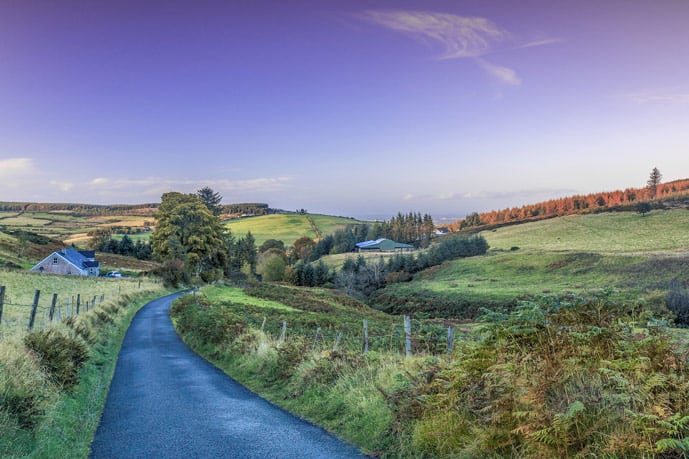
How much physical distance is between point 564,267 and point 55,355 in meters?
71.6

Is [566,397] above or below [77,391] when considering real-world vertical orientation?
above

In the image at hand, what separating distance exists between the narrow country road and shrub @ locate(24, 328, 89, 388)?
119 centimetres

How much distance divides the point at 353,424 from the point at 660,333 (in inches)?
204

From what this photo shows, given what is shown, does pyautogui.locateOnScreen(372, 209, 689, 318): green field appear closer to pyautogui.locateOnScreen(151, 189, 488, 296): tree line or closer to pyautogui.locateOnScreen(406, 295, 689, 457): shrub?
pyautogui.locateOnScreen(151, 189, 488, 296): tree line

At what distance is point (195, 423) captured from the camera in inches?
365

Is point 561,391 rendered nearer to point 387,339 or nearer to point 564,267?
point 387,339

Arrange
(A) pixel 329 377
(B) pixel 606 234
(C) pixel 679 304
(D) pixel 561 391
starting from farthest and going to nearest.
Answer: (B) pixel 606 234 → (C) pixel 679 304 → (A) pixel 329 377 → (D) pixel 561 391

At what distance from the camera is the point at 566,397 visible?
5.48 metres

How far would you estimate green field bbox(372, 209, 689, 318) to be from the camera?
5472 centimetres

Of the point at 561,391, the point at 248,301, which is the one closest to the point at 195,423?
the point at 561,391

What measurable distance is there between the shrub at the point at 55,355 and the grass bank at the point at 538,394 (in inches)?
227

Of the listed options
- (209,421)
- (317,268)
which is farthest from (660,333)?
(317,268)

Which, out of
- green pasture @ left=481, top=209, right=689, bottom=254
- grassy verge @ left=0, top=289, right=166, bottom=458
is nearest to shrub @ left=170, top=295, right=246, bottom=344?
grassy verge @ left=0, top=289, right=166, bottom=458

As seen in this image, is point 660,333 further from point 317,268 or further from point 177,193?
point 317,268
